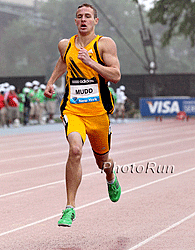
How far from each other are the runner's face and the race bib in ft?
1.64

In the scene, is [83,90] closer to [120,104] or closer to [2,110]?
[2,110]

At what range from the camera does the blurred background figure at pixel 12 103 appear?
90.7 feet

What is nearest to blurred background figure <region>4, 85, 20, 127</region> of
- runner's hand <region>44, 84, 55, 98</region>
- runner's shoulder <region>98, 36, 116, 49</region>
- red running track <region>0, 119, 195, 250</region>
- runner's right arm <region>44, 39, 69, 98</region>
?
red running track <region>0, 119, 195, 250</region>

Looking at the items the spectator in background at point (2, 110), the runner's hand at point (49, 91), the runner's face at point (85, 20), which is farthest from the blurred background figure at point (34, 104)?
the runner's face at point (85, 20)

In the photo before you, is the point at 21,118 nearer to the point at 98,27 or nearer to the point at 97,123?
the point at 97,123

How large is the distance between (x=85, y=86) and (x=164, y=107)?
97.4 ft

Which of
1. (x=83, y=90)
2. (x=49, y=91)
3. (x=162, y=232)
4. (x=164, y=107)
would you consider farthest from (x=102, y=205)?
(x=164, y=107)

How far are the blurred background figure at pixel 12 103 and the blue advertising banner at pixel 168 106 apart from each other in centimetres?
981

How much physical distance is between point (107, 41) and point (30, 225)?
210cm

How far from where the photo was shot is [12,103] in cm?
2802

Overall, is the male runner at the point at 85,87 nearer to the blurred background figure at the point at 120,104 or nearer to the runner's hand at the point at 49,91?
the runner's hand at the point at 49,91

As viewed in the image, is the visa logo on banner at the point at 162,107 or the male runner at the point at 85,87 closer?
the male runner at the point at 85,87

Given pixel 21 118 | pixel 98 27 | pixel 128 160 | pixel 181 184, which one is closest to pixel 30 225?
pixel 181 184

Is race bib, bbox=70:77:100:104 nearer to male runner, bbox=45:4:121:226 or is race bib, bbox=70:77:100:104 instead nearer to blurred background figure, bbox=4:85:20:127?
male runner, bbox=45:4:121:226
